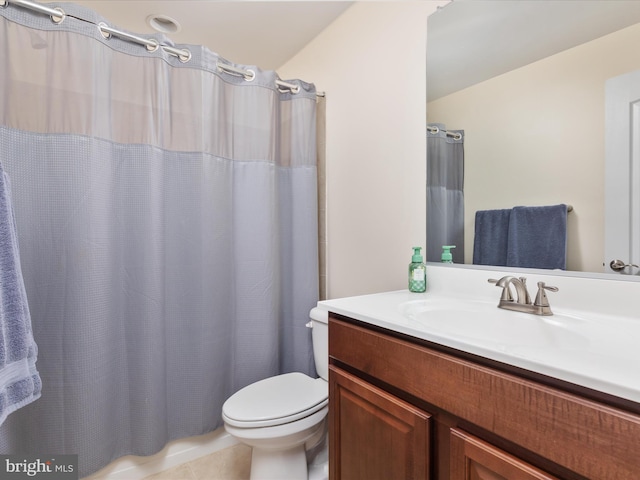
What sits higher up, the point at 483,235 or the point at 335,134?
the point at 335,134

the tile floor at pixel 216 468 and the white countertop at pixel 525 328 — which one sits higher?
the white countertop at pixel 525 328

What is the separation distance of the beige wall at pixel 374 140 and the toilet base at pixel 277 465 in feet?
2.61

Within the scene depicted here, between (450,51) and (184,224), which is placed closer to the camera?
(450,51)

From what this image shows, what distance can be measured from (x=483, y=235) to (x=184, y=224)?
4.18 feet

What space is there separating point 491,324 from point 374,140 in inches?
39.5

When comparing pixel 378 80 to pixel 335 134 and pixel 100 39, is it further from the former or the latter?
pixel 100 39

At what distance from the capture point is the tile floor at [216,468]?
153 cm

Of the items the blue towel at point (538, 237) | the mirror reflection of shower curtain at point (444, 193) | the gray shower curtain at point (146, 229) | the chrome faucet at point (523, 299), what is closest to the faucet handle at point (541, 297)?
the chrome faucet at point (523, 299)

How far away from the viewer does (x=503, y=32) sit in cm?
117

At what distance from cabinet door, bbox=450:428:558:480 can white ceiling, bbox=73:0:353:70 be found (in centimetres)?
193

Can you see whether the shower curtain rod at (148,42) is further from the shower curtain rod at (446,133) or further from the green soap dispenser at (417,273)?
the green soap dispenser at (417,273)

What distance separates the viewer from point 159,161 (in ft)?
4.71

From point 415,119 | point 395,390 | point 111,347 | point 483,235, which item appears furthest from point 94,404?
point 415,119

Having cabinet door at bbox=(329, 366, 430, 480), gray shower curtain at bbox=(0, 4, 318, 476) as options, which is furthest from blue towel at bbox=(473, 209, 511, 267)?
gray shower curtain at bbox=(0, 4, 318, 476)
